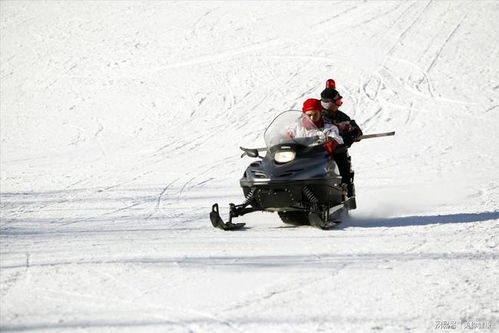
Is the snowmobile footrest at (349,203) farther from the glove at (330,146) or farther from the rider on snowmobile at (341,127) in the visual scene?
the glove at (330,146)

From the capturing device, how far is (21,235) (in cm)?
767

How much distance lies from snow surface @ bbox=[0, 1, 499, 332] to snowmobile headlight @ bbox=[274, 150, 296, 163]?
30.0 inches

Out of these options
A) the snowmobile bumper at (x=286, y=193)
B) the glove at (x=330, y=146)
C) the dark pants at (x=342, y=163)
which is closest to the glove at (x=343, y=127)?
the dark pants at (x=342, y=163)

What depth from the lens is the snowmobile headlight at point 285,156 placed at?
787 centimetres

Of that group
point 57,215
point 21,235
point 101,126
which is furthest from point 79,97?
point 21,235

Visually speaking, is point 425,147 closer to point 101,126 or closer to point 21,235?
point 101,126

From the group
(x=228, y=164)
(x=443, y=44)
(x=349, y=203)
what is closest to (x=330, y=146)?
(x=349, y=203)

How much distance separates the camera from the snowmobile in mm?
7715

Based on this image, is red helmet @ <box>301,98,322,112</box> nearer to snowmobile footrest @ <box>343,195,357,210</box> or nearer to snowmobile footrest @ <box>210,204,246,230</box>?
snowmobile footrest @ <box>343,195,357,210</box>

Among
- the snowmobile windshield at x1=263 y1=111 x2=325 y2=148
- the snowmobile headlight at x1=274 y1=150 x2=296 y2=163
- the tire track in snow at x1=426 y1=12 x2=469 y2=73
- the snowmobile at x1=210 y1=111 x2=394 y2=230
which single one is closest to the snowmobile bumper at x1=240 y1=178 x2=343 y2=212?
the snowmobile at x1=210 y1=111 x2=394 y2=230

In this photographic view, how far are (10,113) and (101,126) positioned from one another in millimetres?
3294

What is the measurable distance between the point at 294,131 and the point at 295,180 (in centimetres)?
80

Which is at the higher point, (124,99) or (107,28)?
(107,28)

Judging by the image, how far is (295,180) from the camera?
7.66 metres
